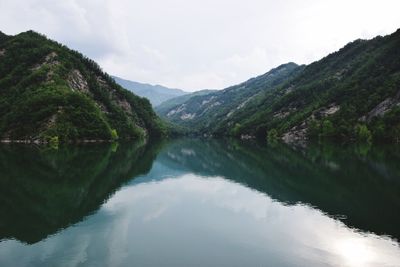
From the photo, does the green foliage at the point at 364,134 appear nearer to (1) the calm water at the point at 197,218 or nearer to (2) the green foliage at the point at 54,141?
(1) the calm water at the point at 197,218

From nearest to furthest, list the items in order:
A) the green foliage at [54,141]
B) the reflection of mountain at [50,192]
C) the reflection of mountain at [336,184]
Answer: the reflection of mountain at [50,192], the reflection of mountain at [336,184], the green foliage at [54,141]

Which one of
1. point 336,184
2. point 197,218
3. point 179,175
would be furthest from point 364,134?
point 197,218

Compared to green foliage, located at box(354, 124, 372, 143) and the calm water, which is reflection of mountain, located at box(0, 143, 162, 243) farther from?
green foliage, located at box(354, 124, 372, 143)

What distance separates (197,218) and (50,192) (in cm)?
2499

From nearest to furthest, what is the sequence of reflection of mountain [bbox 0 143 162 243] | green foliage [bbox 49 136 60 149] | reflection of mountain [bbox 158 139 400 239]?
reflection of mountain [bbox 0 143 162 243] → reflection of mountain [bbox 158 139 400 239] → green foliage [bbox 49 136 60 149]

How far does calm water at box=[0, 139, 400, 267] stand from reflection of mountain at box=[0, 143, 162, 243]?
14 cm

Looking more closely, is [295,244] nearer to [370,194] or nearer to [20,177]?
[370,194]

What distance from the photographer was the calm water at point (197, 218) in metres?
31.7

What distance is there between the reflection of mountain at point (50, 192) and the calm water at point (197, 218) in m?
0.14

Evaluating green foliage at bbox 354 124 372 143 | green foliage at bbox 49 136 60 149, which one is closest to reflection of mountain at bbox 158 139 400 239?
green foliage at bbox 49 136 60 149

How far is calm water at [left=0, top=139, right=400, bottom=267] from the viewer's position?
31703 millimetres

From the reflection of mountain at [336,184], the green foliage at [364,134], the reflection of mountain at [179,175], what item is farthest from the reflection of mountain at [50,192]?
the green foliage at [364,134]

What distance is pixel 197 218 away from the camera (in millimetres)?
46031

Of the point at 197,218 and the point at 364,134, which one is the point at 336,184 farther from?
the point at 364,134
